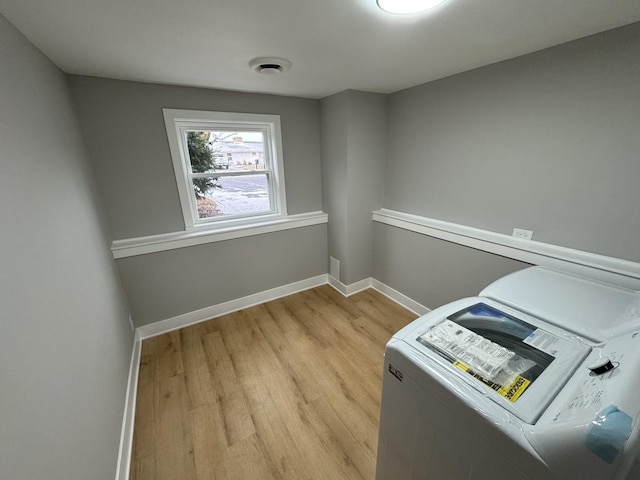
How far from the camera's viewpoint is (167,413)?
1621 millimetres

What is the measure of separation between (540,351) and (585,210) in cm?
116

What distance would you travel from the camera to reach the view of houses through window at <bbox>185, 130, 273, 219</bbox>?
2330 mm

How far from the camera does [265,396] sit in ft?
5.67

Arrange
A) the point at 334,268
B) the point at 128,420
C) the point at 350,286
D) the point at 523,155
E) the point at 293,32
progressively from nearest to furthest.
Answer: the point at 293,32 → the point at 128,420 → the point at 523,155 → the point at 350,286 → the point at 334,268

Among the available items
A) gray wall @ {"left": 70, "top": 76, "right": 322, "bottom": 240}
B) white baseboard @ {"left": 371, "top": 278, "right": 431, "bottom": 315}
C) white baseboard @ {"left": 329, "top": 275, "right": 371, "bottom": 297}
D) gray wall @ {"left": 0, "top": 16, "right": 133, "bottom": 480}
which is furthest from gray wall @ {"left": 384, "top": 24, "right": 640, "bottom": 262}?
gray wall @ {"left": 0, "top": 16, "right": 133, "bottom": 480}

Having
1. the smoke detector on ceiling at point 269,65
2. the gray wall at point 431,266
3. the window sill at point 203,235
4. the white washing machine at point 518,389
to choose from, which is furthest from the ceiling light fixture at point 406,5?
the window sill at point 203,235

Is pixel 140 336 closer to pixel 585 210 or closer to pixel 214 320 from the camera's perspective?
pixel 214 320

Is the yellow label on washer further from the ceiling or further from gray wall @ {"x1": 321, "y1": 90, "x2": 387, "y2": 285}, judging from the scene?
gray wall @ {"x1": 321, "y1": 90, "x2": 387, "y2": 285}

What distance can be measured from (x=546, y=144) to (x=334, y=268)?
7.07 ft

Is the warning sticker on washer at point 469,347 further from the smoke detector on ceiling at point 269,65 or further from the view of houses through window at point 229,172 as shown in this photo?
the view of houses through window at point 229,172

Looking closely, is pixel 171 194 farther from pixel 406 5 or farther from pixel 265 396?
pixel 406 5

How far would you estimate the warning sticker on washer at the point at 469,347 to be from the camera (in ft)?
2.53

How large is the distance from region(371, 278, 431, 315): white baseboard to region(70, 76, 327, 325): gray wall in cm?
83

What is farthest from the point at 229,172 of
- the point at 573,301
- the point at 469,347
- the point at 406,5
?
the point at 573,301
